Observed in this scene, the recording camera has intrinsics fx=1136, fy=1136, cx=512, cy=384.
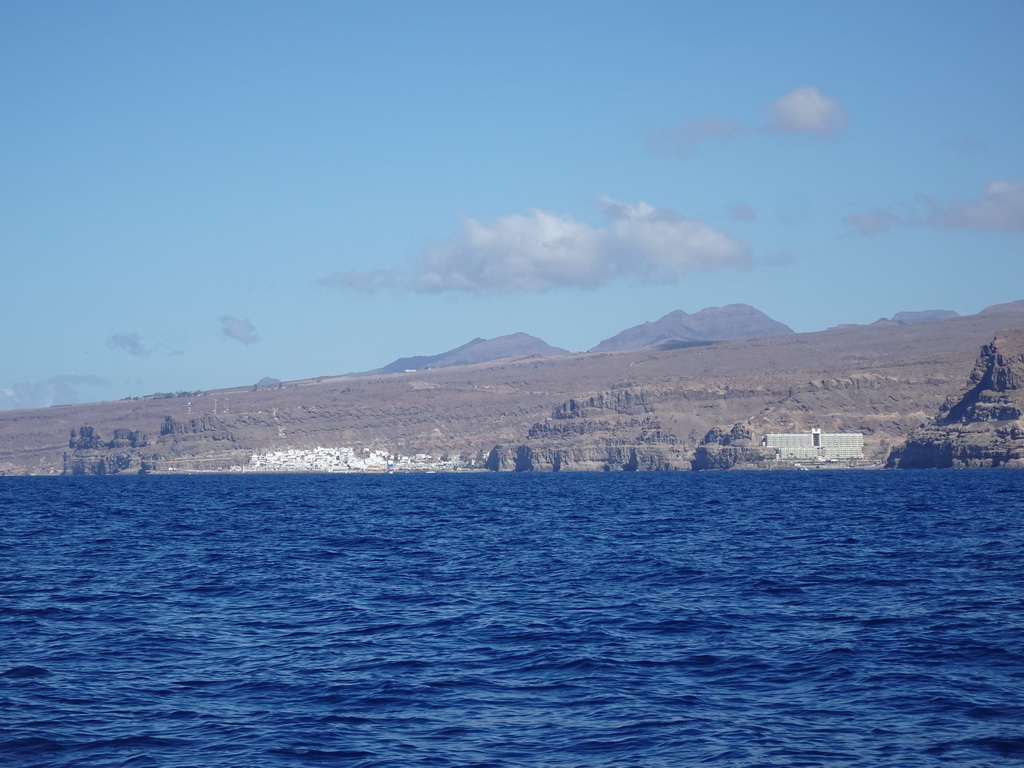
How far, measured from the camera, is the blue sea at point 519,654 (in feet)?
52.5

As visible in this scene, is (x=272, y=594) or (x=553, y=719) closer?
(x=553, y=719)

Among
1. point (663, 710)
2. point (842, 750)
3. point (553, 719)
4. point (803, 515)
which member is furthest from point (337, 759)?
point (803, 515)

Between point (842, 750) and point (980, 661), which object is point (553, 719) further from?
point (980, 661)

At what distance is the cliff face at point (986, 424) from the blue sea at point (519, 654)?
136519 mm

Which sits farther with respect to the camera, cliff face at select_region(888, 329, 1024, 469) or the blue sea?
cliff face at select_region(888, 329, 1024, 469)

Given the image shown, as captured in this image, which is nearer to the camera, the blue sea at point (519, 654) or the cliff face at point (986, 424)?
the blue sea at point (519, 654)

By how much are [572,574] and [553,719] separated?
54.5 feet

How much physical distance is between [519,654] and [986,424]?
563ft

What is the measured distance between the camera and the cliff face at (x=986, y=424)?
6683 inches

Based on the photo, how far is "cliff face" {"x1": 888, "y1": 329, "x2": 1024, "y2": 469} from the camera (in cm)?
16975

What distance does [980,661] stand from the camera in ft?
67.7

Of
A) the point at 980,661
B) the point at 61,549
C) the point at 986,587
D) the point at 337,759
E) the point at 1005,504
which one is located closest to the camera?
the point at 337,759

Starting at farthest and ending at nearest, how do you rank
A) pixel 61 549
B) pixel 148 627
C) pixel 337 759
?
pixel 61 549 < pixel 148 627 < pixel 337 759

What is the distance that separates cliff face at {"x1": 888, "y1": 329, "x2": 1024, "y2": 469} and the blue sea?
137 metres
